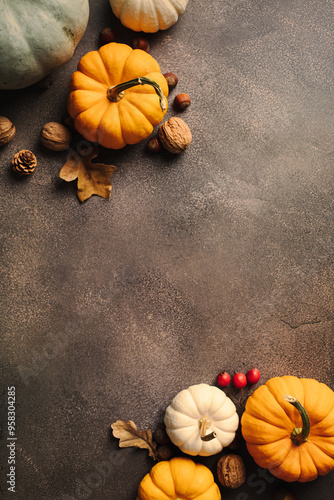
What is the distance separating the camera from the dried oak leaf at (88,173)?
1937mm

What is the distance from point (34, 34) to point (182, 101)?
748 millimetres

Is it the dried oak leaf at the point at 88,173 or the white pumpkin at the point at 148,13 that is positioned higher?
the white pumpkin at the point at 148,13

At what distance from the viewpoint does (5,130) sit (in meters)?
1.87

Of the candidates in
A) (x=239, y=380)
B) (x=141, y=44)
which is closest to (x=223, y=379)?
(x=239, y=380)

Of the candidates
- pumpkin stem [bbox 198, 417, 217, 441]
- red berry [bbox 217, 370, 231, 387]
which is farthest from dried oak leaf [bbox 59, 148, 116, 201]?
pumpkin stem [bbox 198, 417, 217, 441]

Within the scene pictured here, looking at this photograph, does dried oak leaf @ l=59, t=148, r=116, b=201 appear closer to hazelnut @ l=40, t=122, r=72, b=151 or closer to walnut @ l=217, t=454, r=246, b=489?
hazelnut @ l=40, t=122, r=72, b=151

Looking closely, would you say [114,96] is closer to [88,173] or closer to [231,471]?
[88,173]

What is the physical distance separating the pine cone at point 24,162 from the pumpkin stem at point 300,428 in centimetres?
159

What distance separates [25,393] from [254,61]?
211 cm

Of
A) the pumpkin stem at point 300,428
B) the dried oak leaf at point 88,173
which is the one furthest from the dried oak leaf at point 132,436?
the dried oak leaf at point 88,173

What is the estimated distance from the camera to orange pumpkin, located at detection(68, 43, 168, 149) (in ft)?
5.88

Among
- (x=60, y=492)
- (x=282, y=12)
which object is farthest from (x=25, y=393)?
(x=282, y=12)

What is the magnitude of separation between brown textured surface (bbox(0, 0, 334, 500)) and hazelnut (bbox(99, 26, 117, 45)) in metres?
0.06

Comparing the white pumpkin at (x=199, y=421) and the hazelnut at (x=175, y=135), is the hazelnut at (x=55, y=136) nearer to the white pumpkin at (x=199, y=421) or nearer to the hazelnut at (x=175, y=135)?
the hazelnut at (x=175, y=135)
